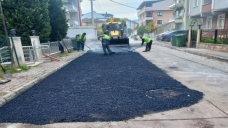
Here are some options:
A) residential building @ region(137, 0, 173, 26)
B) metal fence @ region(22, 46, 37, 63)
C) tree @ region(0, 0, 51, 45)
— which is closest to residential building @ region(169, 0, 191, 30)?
residential building @ region(137, 0, 173, 26)

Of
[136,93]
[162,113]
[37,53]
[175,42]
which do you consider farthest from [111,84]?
[175,42]

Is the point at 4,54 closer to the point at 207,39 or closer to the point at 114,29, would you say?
the point at 114,29

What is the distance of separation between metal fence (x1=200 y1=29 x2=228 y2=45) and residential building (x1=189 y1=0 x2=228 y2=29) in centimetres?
263

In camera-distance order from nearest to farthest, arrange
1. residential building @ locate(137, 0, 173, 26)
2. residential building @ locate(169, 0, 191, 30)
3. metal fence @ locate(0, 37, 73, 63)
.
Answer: metal fence @ locate(0, 37, 73, 63)
residential building @ locate(169, 0, 191, 30)
residential building @ locate(137, 0, 173, 26)

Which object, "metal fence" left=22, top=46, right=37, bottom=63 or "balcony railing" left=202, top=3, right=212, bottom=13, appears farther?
"balcony railing" left=202, top=3, right=212, bottom=13

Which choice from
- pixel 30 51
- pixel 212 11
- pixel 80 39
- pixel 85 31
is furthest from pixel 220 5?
pixel 85 31

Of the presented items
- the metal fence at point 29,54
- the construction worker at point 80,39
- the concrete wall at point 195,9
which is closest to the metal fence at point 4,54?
the metal fence at point 29,54

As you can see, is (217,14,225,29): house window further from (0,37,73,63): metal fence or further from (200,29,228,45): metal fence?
(0,37,73,63): metal fence

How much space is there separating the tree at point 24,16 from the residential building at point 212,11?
14.1 meters

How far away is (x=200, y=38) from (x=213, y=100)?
40.0ft

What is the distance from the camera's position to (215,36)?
474 inches

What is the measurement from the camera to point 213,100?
3.61 metres

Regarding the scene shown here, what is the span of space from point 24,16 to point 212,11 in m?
15.9

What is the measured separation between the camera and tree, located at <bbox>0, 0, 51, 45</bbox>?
28.3 ft
